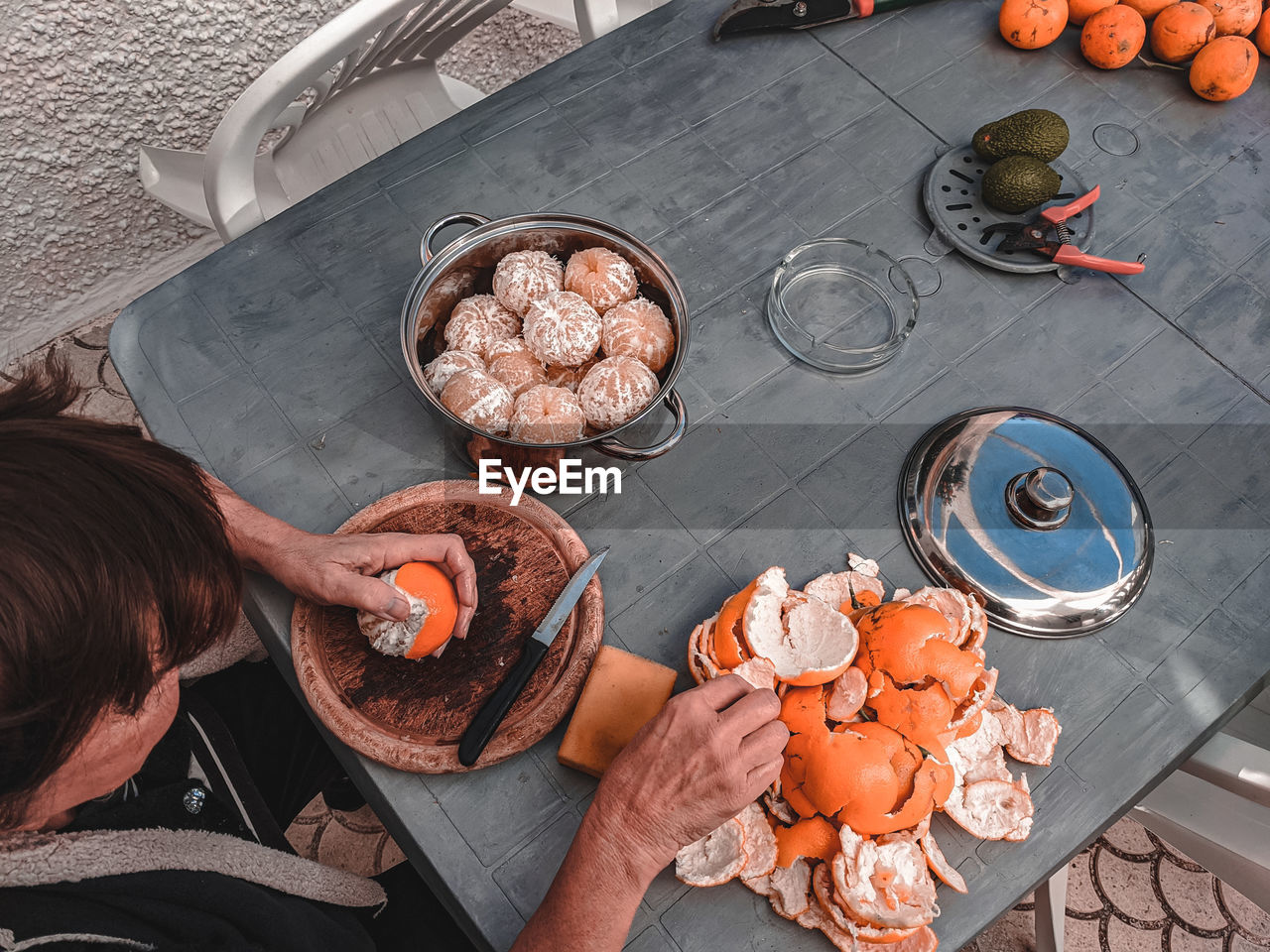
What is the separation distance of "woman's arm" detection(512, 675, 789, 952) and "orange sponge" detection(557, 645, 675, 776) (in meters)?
0.09

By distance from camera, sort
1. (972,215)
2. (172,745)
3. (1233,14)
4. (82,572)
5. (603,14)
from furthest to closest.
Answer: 1. (603,14)
2. (1233,14)
3. (972,215)
4. (172,745)
5. (82,572)

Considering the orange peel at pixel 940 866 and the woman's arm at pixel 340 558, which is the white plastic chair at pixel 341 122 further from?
the orange peel at pixel 940 866

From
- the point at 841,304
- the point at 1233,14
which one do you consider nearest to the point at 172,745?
the point at 841,304

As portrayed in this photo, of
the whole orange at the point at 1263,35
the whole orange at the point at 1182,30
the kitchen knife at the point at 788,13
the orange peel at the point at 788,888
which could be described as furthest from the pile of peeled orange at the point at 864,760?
the whole orange at the point at 1263,35

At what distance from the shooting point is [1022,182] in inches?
57.7

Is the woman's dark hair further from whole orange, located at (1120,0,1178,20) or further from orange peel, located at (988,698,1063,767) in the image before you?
whole orange, located at (1120,0,1178,20)

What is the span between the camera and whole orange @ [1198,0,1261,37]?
164 centimetres

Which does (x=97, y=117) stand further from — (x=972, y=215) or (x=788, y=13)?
(x=972, y=215)

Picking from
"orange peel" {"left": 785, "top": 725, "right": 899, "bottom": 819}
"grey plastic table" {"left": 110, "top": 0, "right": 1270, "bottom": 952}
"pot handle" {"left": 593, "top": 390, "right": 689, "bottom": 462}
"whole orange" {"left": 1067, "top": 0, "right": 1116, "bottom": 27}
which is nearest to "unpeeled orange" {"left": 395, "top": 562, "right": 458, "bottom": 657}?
"grey plastic table" {"left": 110, "top": 0, "right": 1270, "bottom": 952}

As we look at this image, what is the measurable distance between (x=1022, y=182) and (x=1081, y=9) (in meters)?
0.58

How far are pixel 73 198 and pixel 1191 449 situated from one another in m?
2.80

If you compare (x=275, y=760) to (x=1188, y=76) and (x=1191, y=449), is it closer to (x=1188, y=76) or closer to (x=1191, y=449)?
(x=1191, y=449)

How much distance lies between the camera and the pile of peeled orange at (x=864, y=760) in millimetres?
989

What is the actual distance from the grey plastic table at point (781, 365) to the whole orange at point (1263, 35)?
132 mm
